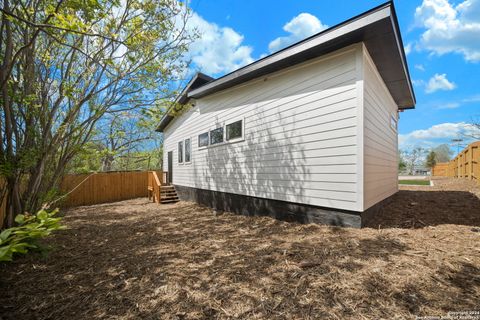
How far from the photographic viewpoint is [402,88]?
6438 millimetres

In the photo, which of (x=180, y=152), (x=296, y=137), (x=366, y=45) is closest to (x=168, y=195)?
(x=180, y=152)

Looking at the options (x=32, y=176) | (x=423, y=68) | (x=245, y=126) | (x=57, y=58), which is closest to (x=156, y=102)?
(x=57, y=58)

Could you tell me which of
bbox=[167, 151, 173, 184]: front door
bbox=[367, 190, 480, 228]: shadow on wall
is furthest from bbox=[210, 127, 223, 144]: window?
bbox=[167, 151, 173, 184]: front door

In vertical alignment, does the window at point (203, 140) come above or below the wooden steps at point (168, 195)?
above

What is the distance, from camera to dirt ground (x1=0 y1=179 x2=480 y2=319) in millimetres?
2064

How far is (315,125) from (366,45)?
5.72ft

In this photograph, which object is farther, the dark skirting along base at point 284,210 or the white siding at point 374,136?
the white siding at point 374,136

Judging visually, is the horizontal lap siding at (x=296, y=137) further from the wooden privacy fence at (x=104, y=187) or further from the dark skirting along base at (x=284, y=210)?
the wooden privacy fence at (x=104, y=187)

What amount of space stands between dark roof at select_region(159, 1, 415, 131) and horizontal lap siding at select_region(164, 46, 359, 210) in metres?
0.22

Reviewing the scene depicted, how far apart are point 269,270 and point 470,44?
15.3 meters

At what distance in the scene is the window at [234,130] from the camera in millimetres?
6543

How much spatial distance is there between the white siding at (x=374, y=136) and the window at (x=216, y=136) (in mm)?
4422

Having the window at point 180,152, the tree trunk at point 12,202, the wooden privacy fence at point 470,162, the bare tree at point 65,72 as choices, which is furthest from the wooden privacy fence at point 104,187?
the wooden privacy fence at point 470,162

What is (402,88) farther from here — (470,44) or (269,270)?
(470,44)
